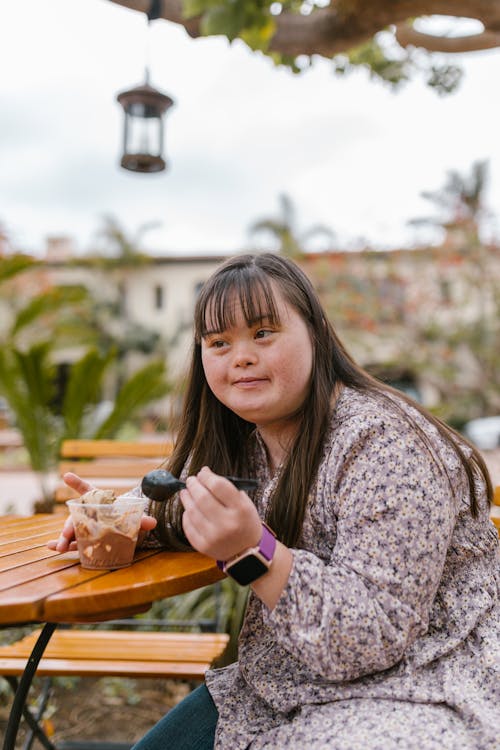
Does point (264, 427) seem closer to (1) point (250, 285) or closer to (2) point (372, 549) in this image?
(1) point (250, 285)

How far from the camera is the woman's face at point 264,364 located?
4.81 ft

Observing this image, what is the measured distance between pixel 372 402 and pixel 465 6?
184 centimetres

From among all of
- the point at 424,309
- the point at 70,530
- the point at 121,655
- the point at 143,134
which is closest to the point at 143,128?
the point at 143,134

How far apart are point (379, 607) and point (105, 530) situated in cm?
54

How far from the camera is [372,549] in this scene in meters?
1.18

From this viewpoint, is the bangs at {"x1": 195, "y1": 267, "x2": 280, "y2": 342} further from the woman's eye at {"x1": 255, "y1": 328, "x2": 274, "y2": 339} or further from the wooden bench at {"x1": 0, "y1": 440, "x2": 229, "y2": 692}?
the wooden bench at {"x1": 0, "y1": 440, "x2": 229, "y2": 692}

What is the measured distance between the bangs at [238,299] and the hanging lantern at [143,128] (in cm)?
319

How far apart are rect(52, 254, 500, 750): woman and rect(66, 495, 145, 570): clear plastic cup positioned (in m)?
0.17

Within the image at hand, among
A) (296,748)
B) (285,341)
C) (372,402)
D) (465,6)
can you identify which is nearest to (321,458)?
(372,402)

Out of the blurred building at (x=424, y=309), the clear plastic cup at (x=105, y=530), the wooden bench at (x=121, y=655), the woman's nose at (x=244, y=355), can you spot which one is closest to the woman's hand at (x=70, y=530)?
the clear plastic cup at (x=105, y=530)

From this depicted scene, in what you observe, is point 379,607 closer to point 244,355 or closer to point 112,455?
point 244,355

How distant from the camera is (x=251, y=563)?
1.14 m

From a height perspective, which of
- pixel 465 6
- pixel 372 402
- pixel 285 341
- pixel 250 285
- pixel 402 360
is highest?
pixel 465 6

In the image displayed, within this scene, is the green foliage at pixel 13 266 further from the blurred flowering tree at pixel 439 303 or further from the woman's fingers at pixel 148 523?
the blurred flowering tree at pixel 439 303
